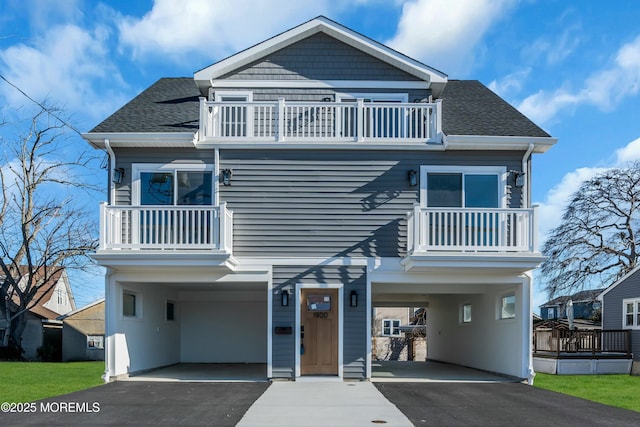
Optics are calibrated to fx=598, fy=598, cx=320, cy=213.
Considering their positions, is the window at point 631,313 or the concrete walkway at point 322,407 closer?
the concrete walkway at point 322,407

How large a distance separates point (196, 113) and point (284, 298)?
5149 mm

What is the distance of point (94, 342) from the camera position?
25.0 meters

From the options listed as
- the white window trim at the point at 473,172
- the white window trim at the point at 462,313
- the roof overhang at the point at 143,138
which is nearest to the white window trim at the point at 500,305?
the white window trim at the point at 473,172

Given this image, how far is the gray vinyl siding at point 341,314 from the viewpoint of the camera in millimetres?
12578

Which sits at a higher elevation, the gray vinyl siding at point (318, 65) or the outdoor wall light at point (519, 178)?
the gray vinyl siding at point (318, 65)

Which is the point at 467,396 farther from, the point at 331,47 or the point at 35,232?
the point at 35,232

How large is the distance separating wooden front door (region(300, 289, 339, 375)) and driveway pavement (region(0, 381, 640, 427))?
2.97 feet

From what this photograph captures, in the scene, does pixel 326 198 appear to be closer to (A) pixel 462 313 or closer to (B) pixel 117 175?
(B) pixel 117 175

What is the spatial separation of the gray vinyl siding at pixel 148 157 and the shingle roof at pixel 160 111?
0.46 meters

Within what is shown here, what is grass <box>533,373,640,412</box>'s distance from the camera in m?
10.6

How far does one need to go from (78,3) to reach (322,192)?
20.6ft

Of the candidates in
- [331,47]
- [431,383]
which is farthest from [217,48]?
[431,383]

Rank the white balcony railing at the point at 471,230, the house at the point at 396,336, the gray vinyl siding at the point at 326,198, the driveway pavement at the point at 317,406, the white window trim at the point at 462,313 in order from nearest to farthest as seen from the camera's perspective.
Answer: the driveway pavement at the point at 317,406, the white balcony railing at the point at 471,230, the gray vinyl siding at the point at 326,198, the white window trim at the point at 462,313, the house at the point at 396,336

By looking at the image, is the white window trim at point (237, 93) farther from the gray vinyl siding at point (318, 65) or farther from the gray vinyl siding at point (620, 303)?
the gray vinyl siding at point (620, 303)
